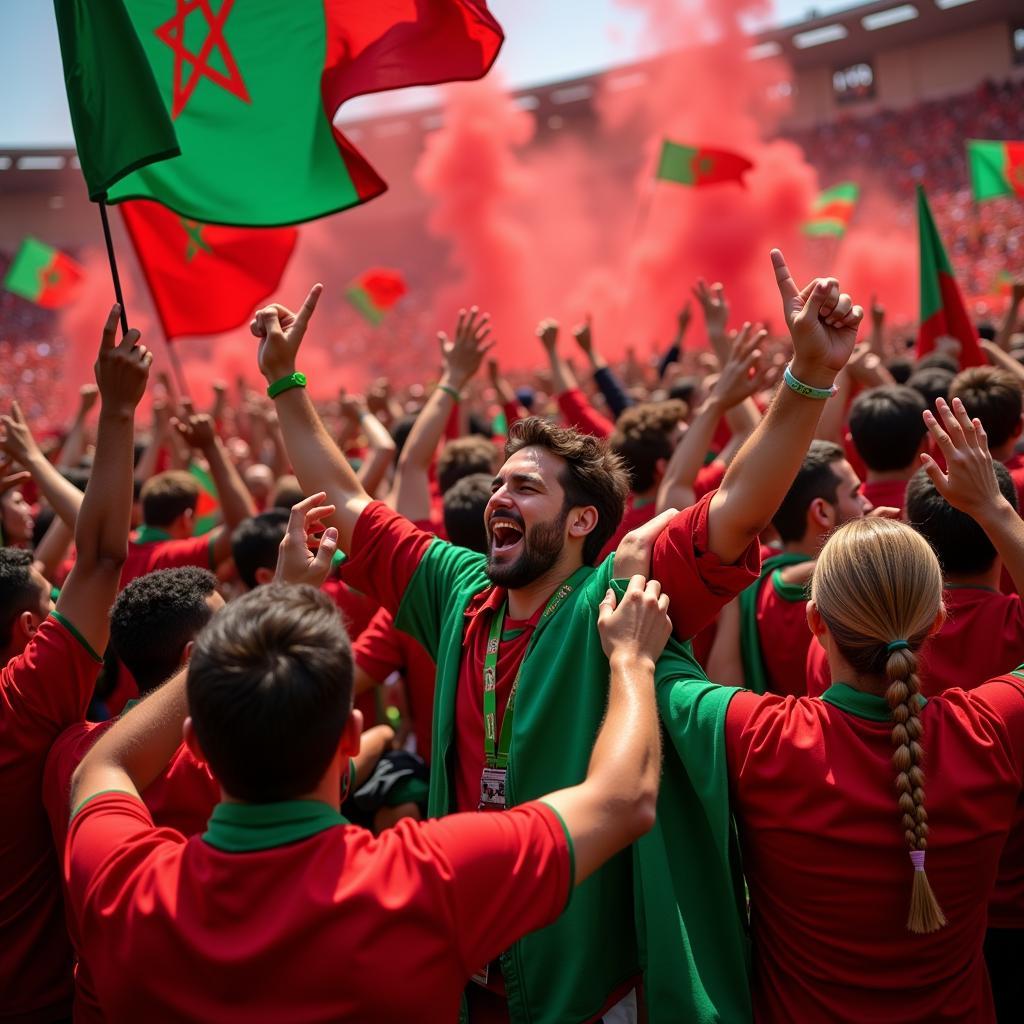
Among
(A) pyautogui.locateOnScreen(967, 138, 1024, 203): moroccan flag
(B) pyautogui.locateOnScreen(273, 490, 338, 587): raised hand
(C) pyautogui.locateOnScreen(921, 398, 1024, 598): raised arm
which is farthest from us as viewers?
(A) pyautogui.locateOnScreen(967, 138, 1024, 203): moroccan flag

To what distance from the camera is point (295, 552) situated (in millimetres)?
2443

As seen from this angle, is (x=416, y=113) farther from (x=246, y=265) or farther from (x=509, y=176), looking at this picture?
(x=246, y=265)

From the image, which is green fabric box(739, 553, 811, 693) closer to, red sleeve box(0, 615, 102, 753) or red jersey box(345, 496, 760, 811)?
red jersey box(345, 496, 760, 811)

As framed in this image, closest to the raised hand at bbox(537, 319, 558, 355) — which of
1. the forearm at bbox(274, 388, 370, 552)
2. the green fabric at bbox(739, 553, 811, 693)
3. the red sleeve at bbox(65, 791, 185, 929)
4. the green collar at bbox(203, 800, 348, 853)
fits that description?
the green fabric at bbox(739, 553, 811, 693)

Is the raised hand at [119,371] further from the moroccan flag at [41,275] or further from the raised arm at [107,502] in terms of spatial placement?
the moroccan flag at [41,275]

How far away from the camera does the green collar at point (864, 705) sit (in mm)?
2125

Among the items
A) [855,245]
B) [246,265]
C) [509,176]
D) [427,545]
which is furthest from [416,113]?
[427,545]

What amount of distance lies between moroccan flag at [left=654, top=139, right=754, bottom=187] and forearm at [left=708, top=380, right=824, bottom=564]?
10116 millimetres

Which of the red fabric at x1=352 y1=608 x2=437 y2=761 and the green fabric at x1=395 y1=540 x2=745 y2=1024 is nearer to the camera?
the green fabric at x1=395 y1=540 x2=745 y2=1024

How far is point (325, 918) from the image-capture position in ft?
5.24

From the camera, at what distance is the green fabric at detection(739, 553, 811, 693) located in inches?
134

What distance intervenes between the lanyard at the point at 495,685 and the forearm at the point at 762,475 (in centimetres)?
47

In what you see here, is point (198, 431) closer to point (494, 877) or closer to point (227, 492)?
point (227, 492)

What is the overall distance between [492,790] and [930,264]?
5.57 metres
